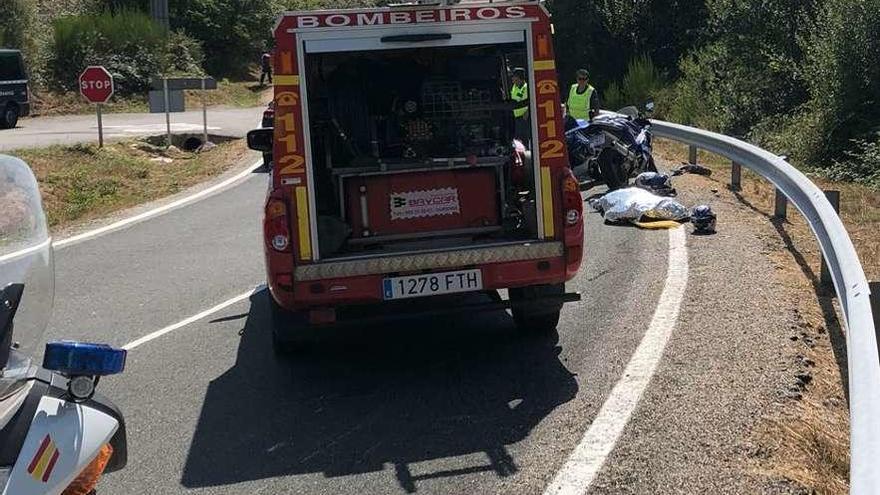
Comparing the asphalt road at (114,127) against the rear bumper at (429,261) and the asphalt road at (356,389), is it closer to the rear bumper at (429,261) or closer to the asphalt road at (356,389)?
the asphalt road at (356,389)

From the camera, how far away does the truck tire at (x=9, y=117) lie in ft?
92.0

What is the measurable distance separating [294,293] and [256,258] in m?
4.59

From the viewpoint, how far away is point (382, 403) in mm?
5973

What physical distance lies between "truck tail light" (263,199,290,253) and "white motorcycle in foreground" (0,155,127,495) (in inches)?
112

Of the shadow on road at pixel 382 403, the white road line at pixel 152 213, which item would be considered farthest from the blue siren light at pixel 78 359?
the white road line at pixel 152 213

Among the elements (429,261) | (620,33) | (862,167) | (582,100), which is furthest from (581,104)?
(620,33)

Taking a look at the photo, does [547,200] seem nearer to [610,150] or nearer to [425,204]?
[425,204]

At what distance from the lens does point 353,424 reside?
5637mm

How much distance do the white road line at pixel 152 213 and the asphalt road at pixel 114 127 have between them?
4.76 m

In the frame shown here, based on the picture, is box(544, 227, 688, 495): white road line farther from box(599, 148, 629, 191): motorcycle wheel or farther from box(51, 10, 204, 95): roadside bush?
box(51, 10, 204, 95): roadside bush

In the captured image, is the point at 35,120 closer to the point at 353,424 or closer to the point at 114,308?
the point at 114,308

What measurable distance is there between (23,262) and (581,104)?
1432cm

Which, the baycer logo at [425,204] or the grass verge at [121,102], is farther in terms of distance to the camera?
the grass verge at [121,102]

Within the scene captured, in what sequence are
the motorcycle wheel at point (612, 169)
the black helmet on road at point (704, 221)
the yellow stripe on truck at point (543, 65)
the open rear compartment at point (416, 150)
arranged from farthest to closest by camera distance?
the motorcycle wheel at point (612, 169), the black helmet on road at point (704, 221), the open rear compartment at point (416, 150), the yellow stripe on truck at point (543, 65)
